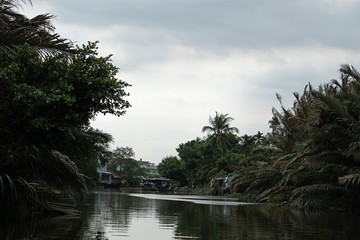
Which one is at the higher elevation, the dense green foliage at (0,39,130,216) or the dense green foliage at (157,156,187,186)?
the dense green foliage at (157,156,187,186)

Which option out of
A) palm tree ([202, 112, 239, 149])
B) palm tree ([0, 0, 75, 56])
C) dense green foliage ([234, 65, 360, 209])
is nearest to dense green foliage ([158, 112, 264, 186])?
palm tree ([202, 112, 239, 149])

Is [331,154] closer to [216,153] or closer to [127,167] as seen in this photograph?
[216,153]

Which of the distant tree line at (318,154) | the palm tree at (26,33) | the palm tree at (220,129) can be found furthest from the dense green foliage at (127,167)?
the palm tree at (26,33)

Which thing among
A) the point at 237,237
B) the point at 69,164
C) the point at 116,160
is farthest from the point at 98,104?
the point at 116,160

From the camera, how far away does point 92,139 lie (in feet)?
45.6

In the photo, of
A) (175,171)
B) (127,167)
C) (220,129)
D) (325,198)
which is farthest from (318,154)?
(127,167)

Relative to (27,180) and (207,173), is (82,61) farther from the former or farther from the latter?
(207,173)

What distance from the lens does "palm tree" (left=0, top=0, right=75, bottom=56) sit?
10.9 meters

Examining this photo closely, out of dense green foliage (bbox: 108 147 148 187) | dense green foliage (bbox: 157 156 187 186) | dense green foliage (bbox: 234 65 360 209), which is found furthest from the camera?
dense green foliage (bbox: 108 147 148 187)

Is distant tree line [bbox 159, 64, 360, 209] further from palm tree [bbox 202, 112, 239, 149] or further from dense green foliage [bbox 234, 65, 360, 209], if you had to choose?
palm tree [bbox 202, 112, 239, 149]

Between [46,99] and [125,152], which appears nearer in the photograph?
[46,99]

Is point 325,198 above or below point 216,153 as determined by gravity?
below

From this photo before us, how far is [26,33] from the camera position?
11.2 meters

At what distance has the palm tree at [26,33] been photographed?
10891 mm
